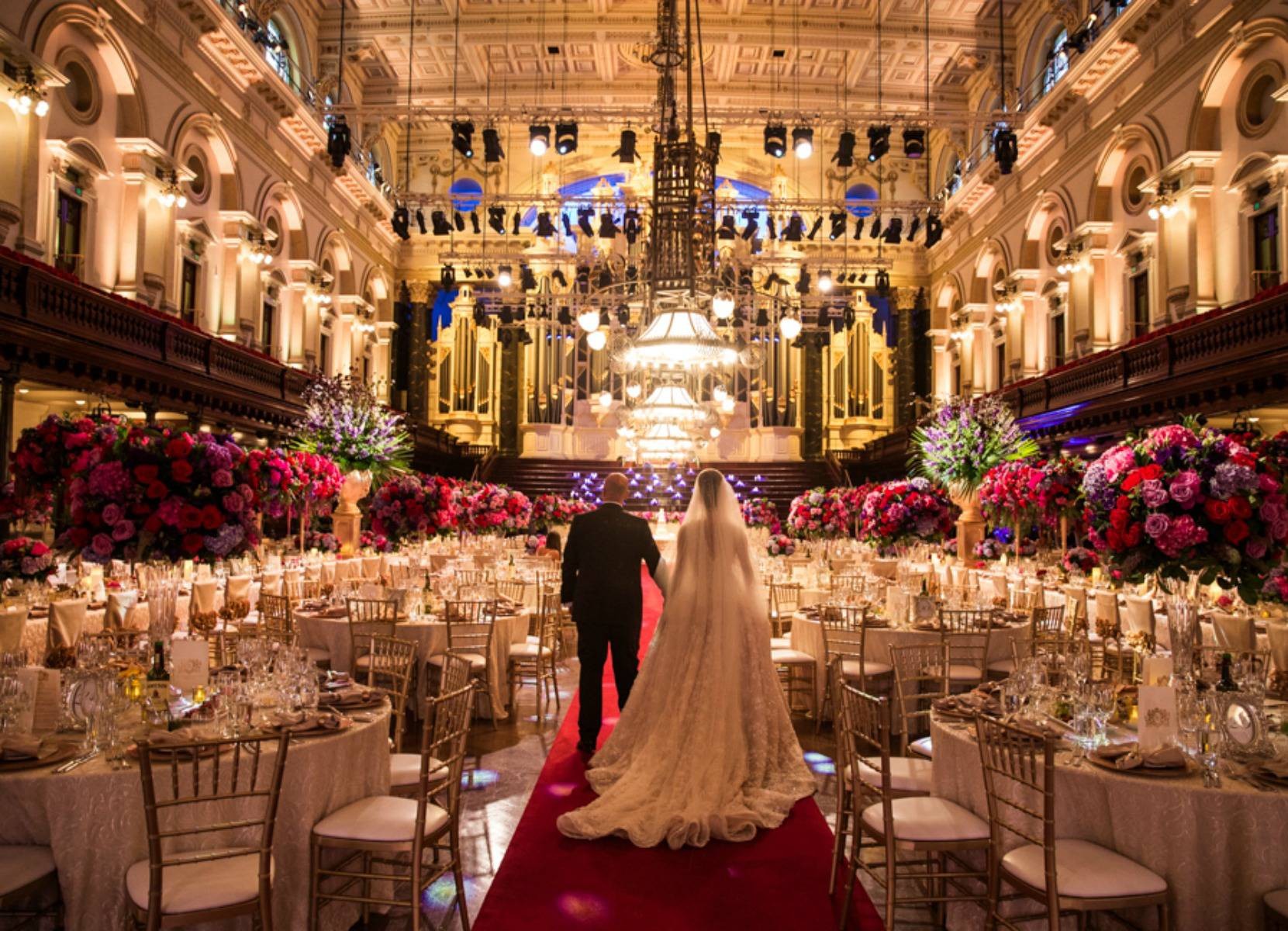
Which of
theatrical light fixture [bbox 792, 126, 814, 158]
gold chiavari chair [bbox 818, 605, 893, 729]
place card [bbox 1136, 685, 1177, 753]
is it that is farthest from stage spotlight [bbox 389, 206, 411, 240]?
place card [bbox 1136, 685, 1177, 753]

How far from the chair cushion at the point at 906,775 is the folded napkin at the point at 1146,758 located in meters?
0.81

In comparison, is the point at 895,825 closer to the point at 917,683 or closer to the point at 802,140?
the point at 917,683

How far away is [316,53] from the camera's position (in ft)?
66.3

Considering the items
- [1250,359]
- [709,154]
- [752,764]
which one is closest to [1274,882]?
[752,764]

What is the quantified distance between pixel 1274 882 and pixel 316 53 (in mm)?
21301

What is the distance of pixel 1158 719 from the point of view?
3.40 m

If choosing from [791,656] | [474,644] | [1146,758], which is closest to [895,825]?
[1146,758]

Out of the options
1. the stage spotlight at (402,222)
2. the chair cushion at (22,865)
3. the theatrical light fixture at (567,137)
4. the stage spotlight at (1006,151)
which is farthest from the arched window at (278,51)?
the chair cushion at (22,865)

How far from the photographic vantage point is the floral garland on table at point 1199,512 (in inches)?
153

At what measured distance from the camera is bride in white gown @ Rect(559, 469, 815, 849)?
4.71 metres

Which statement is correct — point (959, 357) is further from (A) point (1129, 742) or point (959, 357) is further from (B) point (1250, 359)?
(A) point (1129, 742)

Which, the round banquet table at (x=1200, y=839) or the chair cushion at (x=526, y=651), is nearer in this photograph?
the round banquet table at (x=1200, y=839)

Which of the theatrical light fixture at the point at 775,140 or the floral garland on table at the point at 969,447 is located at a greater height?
the theatrical light fixture at the point at 775,140

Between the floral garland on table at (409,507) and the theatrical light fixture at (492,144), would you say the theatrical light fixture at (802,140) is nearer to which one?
the theatrical light fixture at (492,144)
